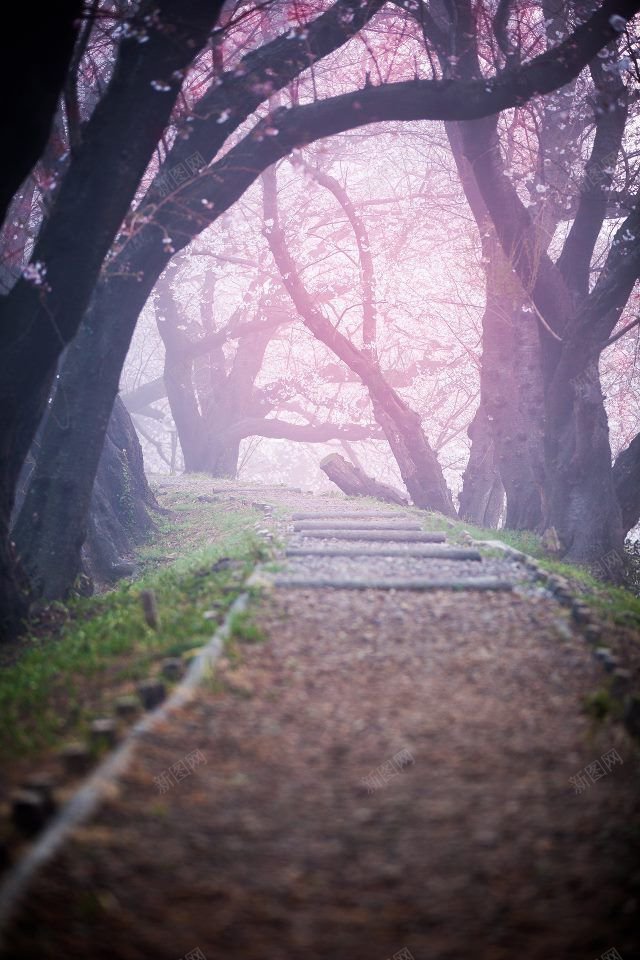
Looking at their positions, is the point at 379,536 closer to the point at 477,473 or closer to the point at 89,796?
the point at 89,796

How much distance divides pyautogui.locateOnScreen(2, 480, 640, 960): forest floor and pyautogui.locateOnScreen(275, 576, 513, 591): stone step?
3.96 ft

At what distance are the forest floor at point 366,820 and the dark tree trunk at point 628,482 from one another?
7.74m

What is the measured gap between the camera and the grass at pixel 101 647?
13.0 ft

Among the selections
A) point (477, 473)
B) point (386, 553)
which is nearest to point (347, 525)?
point (386, 553)

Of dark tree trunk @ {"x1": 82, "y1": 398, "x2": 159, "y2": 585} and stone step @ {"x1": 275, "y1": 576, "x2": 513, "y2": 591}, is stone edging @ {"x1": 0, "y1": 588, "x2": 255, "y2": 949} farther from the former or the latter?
dark tree trunk @ {"x1": 82, "y1": 398, "x2": 159, "y2": 585}

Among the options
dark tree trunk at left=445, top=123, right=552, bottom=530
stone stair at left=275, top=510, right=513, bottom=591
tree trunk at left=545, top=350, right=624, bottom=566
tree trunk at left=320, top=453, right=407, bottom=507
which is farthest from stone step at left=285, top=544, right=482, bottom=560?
tree trunk at left=320, top=453, right=407, bottom=507

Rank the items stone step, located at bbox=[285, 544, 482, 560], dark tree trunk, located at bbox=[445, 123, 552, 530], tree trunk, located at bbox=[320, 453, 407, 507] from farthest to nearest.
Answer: tree trunk, located at bbox=[320, 453, 407, 507] < dark tree trunk, located at bbox=[445, 123, 552, 530] < stone step, located at bbox=[285, 544, 482, 560]

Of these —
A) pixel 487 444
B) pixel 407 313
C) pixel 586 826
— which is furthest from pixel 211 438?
pixel 586 826

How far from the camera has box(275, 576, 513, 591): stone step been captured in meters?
6.15

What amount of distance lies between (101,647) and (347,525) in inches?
192

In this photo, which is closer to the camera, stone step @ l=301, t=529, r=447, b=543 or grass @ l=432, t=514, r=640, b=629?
grass @ l=432, t=514, r=640, b=629

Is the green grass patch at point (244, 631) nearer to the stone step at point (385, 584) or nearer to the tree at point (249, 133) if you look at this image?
the stone step at point (385, 584)

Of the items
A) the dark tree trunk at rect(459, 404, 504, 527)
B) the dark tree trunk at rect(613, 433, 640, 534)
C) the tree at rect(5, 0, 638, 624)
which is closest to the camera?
the tree at rect(5, 0, 638, 624)

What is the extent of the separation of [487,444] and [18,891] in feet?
48.3
